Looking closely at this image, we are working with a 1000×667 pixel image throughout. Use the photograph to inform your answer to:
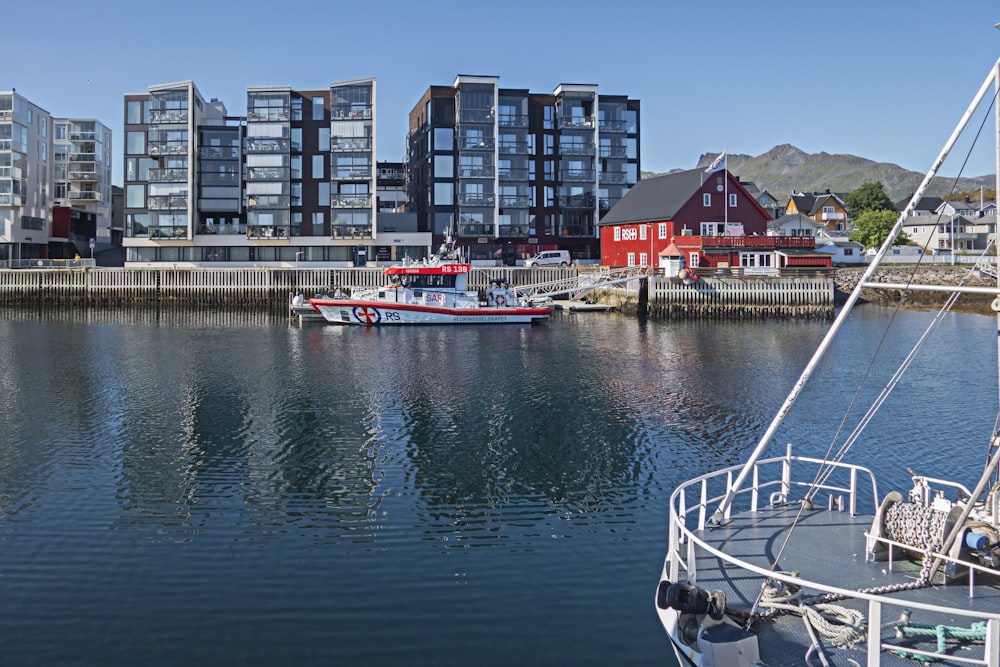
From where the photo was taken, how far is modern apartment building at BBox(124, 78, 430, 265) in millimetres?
90375

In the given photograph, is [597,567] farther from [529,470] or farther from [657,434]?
[657,434]

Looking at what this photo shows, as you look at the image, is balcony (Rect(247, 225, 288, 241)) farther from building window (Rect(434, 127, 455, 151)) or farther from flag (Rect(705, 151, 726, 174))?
flag (Rect(705, 151, 726, 174))

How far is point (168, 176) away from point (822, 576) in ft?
296

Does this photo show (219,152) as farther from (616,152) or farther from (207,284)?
(616,152)

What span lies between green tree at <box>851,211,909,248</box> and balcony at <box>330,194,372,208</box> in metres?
67.4

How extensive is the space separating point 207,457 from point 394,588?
1180 centimetres

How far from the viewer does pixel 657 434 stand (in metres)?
29.5

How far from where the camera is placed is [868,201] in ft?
497

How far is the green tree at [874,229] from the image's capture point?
118562 millimetres

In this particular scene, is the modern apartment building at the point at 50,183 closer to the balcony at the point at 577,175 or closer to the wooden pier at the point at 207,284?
the wooden pier at the point at 207,284

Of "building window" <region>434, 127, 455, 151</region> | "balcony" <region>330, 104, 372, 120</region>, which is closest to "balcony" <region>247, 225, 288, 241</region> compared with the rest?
"balcony" <region>330, 104, 372, 120</region>

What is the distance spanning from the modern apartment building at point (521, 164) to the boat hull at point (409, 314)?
1112 inches

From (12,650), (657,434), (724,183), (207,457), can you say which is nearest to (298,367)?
(207,457)

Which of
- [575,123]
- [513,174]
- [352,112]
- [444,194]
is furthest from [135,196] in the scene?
[575,123]
